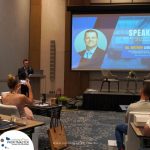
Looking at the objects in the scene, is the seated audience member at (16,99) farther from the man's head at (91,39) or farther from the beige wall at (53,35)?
the beige wall at (53,35)

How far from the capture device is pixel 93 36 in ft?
38.1

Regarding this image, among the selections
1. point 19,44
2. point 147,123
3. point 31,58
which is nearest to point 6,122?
point 147,123

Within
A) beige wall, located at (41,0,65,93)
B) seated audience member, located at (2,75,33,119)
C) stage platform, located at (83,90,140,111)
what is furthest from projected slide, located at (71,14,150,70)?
seated audience member, located at (2,75,33,119)

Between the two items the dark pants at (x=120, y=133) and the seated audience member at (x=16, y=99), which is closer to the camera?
the dark pants at (x=120, y=133)

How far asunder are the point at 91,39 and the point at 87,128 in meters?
5.36

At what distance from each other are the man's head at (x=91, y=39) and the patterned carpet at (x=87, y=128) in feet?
9.55

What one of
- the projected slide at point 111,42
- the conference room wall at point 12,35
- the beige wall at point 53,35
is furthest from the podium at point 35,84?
the beige wall at point 53,35

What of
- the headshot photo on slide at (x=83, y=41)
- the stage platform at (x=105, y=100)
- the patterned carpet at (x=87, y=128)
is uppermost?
the headshot photo on slide at (x=83, y=41)

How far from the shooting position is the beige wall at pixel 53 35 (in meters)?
12.9

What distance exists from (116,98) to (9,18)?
427cm

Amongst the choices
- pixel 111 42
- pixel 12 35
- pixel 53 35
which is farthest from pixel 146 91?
pixel 53 35

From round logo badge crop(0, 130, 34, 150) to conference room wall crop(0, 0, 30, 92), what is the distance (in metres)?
8.21

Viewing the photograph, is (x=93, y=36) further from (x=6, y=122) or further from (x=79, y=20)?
(x=6, y=122)

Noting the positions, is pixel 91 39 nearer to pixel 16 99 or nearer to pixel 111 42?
pixel 111 42
